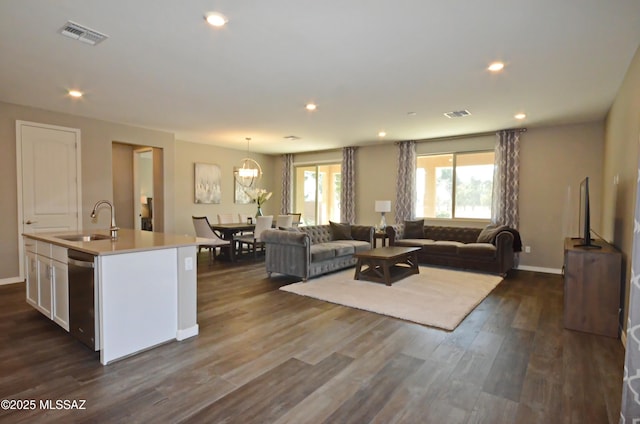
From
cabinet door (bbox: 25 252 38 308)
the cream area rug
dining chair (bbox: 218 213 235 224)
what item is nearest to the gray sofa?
the cream area rug

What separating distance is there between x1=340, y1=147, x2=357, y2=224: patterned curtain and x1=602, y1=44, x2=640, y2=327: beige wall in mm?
5056

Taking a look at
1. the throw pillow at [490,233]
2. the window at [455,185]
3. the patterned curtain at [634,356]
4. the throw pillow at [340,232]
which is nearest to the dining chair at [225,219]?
the throw pillow at [340,232]

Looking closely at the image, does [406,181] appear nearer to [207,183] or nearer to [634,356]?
[207,183]

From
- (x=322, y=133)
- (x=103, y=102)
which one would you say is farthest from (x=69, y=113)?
(x=322, y=133)

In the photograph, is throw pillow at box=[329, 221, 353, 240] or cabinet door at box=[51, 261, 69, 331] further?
throw pillow at box=[329, 221, 353, 240]

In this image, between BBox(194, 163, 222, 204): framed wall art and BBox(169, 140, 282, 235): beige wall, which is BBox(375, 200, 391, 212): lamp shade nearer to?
BBox(169, 140, 282, 235): beige wall

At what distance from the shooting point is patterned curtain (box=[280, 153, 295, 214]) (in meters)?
9.95

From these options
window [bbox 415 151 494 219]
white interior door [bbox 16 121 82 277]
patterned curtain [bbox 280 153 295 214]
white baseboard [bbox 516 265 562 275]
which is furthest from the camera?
patterned curtain [bbox 280 153 295 214]

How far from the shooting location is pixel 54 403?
2.12m

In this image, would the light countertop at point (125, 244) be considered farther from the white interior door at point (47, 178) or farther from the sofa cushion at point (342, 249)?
the sofa cushion at point (342, 249)

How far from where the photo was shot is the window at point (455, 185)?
22.8 ft

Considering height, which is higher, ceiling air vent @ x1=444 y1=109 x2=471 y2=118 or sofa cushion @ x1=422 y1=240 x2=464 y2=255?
ceiling air vent @ x1=444 y1=109 x2=471 y2=118

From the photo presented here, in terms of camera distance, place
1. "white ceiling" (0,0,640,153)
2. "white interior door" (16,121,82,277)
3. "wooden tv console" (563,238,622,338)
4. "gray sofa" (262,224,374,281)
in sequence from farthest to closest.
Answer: "gray sofa" (262,224,374,281), "white interior door" (16,121,82,277), "wooden tv console" (563,238,622,338), "white ceiling" (0,0,640,153)

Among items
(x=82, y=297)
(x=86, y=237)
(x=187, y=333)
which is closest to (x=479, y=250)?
(x=187, y=333)
